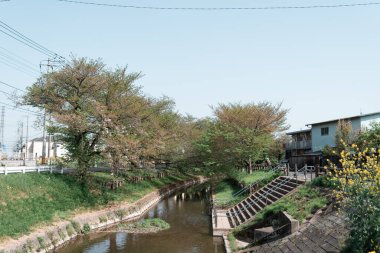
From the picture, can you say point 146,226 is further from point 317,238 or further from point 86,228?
point 317,238

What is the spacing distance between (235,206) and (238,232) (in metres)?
7.80

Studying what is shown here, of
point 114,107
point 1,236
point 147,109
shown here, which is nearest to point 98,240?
point 1,236

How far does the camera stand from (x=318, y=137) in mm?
46344

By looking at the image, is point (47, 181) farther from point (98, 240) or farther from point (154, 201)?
point (154, 201)

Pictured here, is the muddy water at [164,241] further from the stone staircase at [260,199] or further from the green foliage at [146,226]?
the stone staircase at [260,199]

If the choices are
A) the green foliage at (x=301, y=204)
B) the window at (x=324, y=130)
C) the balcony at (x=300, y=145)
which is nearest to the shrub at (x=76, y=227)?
the green foliage at (x=301, y=204)

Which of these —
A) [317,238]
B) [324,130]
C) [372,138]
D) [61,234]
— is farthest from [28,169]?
[324,130]

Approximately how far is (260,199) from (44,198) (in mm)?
15319

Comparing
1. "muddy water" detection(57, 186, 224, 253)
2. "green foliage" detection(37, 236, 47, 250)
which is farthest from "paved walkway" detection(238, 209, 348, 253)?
"green foliage" detection(37, 236, 47, 250)

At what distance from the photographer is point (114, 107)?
34.0 m

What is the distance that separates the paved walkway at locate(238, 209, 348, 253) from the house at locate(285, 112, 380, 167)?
2374 cm

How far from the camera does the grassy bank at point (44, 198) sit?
21.5 m

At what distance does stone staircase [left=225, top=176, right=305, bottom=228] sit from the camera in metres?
25.4

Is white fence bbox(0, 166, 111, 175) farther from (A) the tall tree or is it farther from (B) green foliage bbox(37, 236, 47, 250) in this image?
(B) green foliage bbox(37, 236, 47, 250)
